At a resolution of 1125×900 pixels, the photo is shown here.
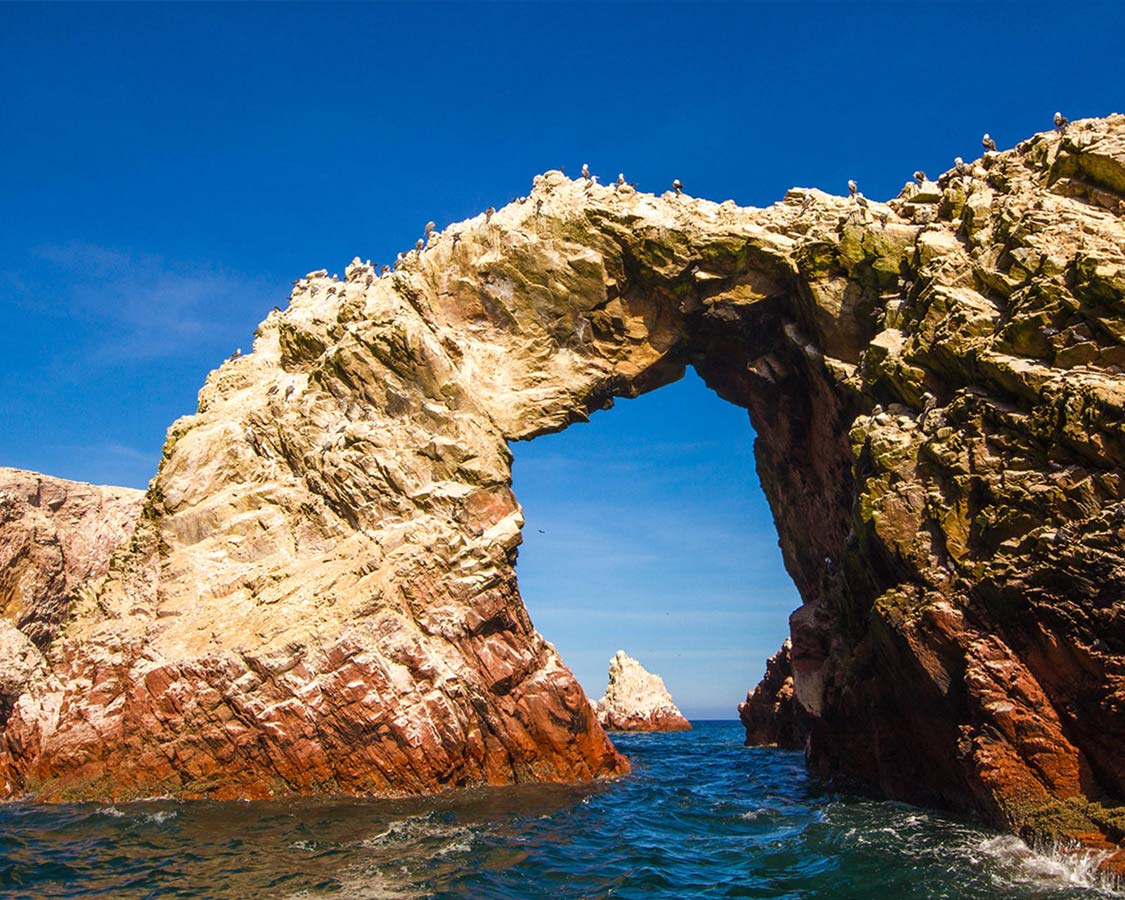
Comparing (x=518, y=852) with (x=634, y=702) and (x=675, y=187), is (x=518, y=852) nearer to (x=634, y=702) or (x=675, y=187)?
(x=675, y=187)

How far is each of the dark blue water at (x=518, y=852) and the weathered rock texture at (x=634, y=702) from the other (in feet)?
204

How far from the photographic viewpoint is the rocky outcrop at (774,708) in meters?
48.5

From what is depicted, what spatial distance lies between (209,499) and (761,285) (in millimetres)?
21844

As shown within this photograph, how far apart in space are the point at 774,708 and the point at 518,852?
37.7m

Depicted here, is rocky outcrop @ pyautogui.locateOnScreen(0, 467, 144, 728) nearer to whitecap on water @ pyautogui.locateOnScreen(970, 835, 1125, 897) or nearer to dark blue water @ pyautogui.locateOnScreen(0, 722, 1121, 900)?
dark blue water @ pyautogui.locateOnScreen(0, 722, 1121, 900)

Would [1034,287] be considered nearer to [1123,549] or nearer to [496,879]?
[1123,549]

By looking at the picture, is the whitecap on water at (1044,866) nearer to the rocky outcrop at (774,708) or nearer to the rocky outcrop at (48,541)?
the rocky outcrop at (774,708)

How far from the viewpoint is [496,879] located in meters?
16.2

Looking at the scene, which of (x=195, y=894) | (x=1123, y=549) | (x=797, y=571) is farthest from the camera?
(x=797, y=571)

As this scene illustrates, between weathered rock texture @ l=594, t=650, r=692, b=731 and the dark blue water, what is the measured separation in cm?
6219

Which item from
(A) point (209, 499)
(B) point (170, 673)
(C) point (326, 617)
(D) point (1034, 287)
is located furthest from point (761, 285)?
(B) point (170, 673)

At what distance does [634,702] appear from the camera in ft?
283

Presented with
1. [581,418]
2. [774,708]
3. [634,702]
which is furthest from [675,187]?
[634,702]

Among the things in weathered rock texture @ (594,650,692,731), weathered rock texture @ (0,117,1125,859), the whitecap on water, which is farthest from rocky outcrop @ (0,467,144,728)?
weathered rock texture @ (594,650,692,731)
